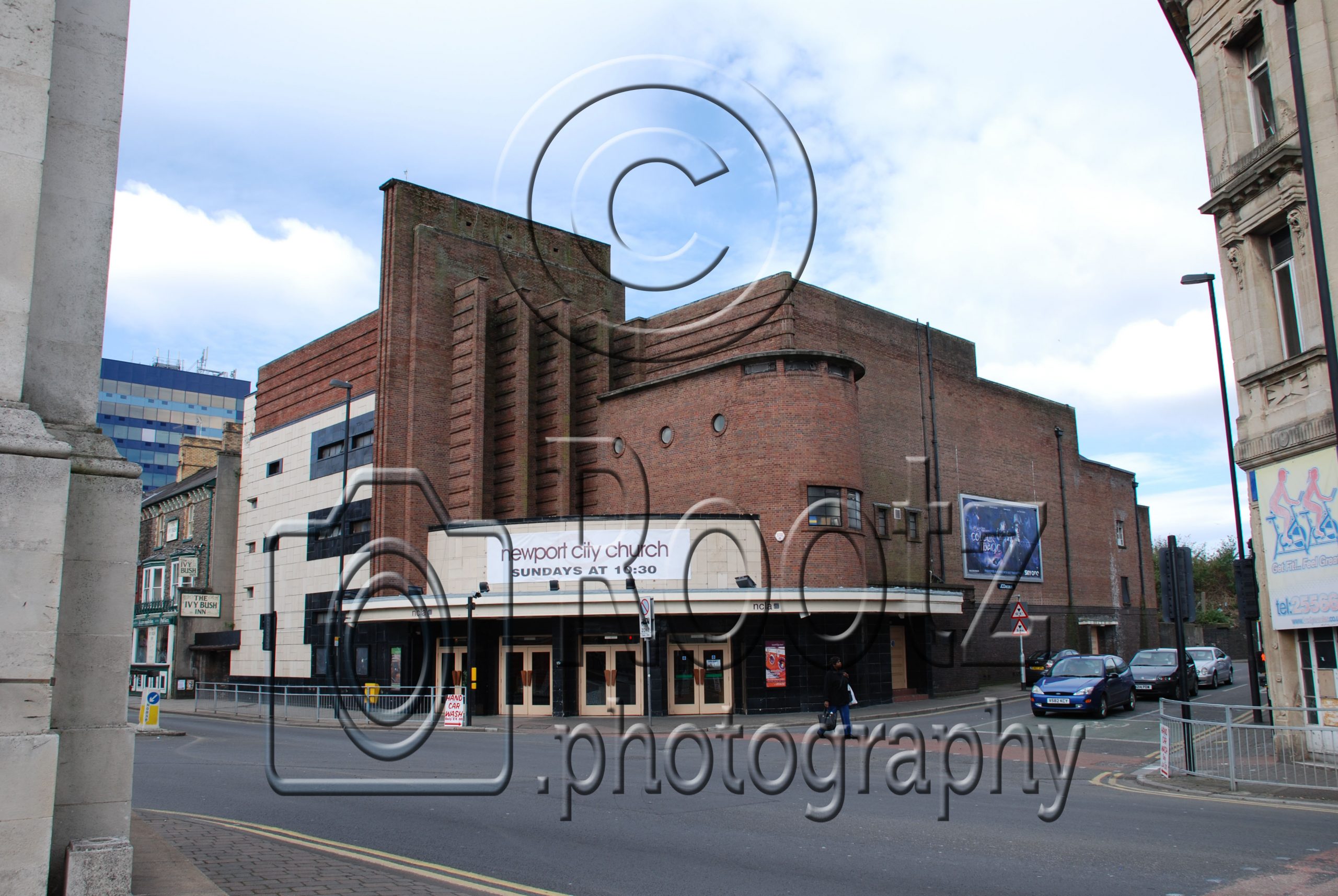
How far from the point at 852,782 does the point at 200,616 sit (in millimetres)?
40515

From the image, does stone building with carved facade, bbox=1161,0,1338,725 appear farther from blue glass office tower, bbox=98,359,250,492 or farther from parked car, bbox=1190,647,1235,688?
blue glass office tower, bbox=98,359,250,492

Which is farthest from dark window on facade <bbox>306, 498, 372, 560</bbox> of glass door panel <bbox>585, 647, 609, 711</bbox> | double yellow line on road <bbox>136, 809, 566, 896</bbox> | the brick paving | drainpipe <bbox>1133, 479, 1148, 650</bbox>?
drainpipe <bbox>1133, 479, 1148, 650</bbox>

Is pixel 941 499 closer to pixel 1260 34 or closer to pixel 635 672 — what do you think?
pixel 635 672

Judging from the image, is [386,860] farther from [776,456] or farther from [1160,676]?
[1160,676]

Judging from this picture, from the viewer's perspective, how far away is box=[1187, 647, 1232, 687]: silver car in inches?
1282

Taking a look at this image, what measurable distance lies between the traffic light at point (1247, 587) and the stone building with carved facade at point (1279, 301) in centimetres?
69

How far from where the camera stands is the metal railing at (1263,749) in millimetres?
13008

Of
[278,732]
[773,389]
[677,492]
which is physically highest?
[773,389]

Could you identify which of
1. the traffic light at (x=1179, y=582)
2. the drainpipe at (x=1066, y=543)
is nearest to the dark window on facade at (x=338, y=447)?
the traffic light at (x=1179, y=582)

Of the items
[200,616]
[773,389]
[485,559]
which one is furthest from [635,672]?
[200,616]

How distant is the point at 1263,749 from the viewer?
13.7m

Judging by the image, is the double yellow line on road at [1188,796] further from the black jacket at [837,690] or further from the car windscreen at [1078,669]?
the car windscreen at [1078,669]

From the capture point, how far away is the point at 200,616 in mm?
45125

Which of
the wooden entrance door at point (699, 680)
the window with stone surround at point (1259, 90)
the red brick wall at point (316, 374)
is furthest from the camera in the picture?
the red brick wall at point (316, 374)
